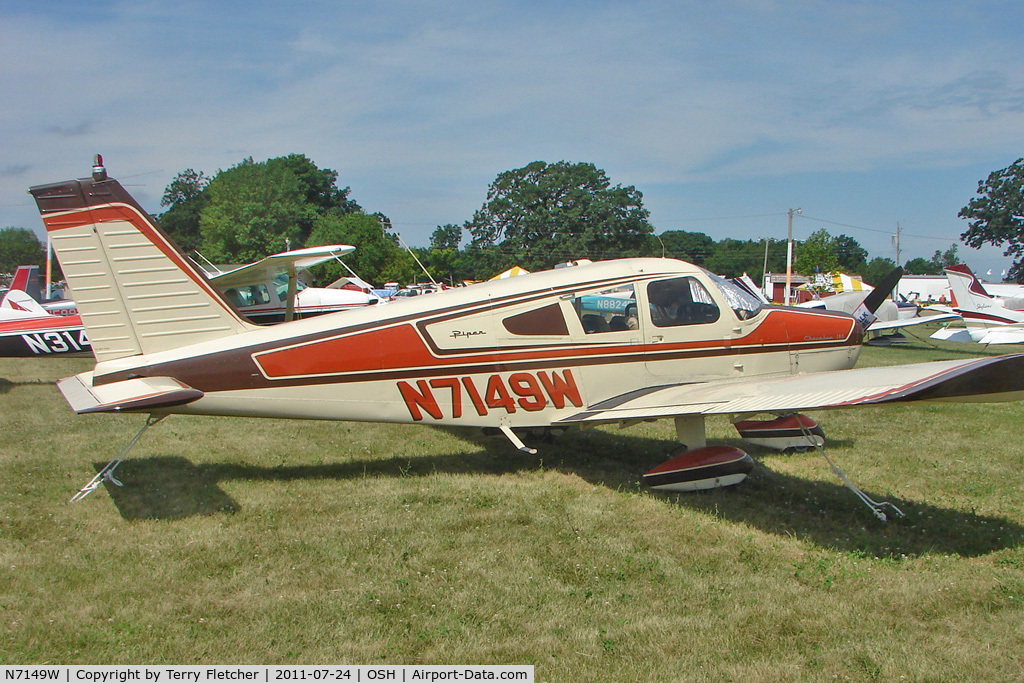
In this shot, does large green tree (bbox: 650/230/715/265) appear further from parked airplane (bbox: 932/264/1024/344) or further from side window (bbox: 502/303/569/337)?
side window (bbox: 502/303/569/337)

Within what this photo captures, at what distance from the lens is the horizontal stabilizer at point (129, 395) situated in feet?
17.0

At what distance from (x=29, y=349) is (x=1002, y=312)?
2640 cm

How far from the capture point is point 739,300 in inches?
283

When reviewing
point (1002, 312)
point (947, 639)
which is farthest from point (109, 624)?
point (1002, 312)

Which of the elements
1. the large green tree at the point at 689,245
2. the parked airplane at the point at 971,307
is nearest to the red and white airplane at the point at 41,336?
the parked airplane at the point at 971,307

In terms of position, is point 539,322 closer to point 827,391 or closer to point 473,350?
point 473,350

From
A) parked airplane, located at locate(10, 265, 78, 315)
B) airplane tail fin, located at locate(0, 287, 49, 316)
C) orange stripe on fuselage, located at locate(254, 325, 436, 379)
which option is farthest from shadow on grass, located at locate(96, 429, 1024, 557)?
parked airplane, located at locate(10, 265, 78, 315)

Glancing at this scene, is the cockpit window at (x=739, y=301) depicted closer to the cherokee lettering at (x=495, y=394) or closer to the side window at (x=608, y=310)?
the side window at (x=608, y=310)

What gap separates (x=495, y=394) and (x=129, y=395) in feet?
10.3

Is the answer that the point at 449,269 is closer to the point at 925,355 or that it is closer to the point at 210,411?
the point at 925,355

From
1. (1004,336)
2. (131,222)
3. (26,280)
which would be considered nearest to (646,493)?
(131,222)

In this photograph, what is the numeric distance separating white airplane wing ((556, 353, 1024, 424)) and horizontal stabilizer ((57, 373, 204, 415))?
348 centimetres

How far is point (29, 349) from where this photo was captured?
1375 cm

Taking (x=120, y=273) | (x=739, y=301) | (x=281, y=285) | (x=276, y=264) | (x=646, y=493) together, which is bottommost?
(x=646, y=493)
